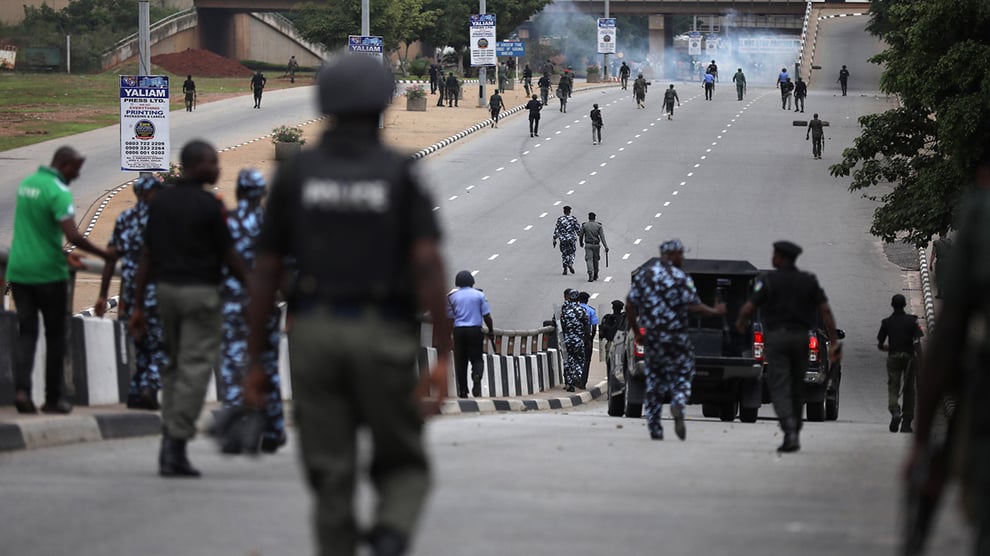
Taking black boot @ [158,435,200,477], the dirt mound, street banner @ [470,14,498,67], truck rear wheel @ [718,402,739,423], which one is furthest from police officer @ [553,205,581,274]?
the dirt mound

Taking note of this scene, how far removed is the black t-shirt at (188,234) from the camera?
920cm

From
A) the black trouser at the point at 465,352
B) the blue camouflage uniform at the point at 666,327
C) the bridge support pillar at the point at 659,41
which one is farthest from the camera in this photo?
the bridge support pillar at the point at 659,41

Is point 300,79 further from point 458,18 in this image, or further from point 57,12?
point 57,12

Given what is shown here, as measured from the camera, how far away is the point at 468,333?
20.6 metres

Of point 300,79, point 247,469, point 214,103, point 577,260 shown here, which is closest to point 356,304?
point 247,469

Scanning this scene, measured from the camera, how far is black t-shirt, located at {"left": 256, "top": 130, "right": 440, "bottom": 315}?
5426 millimetres

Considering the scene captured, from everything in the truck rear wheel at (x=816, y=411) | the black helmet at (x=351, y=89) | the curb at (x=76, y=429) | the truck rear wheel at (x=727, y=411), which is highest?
the black helmet at (x=351, y=89)

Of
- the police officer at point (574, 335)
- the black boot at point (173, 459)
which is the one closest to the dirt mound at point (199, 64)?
the police officer at point (574, 335)

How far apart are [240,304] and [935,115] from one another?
72.2 ft

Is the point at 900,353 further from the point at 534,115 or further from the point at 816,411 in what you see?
the point at 534,115

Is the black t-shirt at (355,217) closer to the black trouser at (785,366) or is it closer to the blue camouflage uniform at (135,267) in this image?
the blue camouflage uniform at (135,267)

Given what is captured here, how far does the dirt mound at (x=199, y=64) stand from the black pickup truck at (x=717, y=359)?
252 ft

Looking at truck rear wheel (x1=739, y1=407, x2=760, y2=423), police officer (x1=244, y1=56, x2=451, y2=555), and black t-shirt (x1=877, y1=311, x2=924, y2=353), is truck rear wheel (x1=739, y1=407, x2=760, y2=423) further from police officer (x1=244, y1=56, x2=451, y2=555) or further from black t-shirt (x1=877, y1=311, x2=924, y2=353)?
police officer (x1=244, y1=56, x2=451, y2=555)

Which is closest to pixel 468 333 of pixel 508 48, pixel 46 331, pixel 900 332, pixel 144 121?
pixel 900 332
